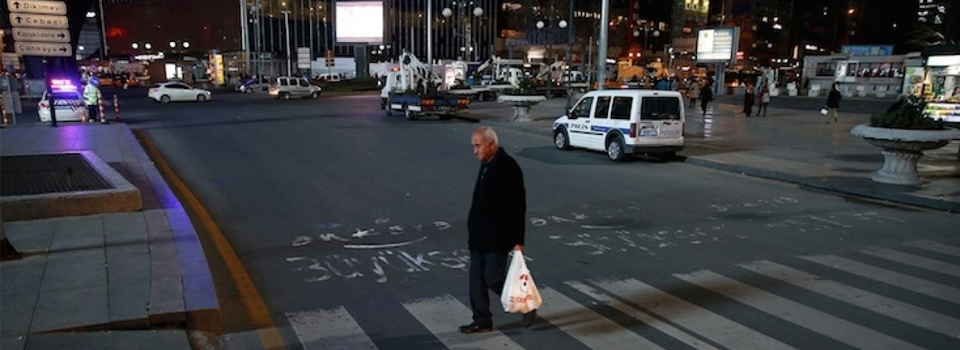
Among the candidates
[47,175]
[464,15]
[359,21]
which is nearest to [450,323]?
[47,175]

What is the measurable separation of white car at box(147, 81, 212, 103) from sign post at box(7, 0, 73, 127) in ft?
65.4

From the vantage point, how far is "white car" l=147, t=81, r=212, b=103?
37875 millimetres

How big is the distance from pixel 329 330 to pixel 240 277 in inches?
71.3

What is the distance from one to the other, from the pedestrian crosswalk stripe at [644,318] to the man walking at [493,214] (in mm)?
1328

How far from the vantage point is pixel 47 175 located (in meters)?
10.0

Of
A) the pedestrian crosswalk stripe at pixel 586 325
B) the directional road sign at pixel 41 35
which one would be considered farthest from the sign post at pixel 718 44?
the pedestrian crosswalk stripe at pixel 586 325

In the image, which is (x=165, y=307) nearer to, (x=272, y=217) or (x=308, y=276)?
(x=308, y=276)

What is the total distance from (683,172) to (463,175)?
5.18 m

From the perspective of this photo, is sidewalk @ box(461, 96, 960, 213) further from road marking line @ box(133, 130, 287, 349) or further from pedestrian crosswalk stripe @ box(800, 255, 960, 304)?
road marking line @ box(133, 130, 287, 349)

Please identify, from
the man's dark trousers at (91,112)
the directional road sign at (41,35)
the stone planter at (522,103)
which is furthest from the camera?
the stone planter at (522,103)

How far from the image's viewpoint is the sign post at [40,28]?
57.9 ft

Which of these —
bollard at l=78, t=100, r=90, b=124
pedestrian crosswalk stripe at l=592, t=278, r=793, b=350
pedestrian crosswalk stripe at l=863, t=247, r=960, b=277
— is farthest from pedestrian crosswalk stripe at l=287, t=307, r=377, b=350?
bollard at l=78, t=100, r=90, b=124

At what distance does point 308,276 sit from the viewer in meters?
6.45

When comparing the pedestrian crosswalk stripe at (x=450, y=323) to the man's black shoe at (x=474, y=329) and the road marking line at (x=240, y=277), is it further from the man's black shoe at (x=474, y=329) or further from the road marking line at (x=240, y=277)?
the road marking line at (x=240, y=277)
